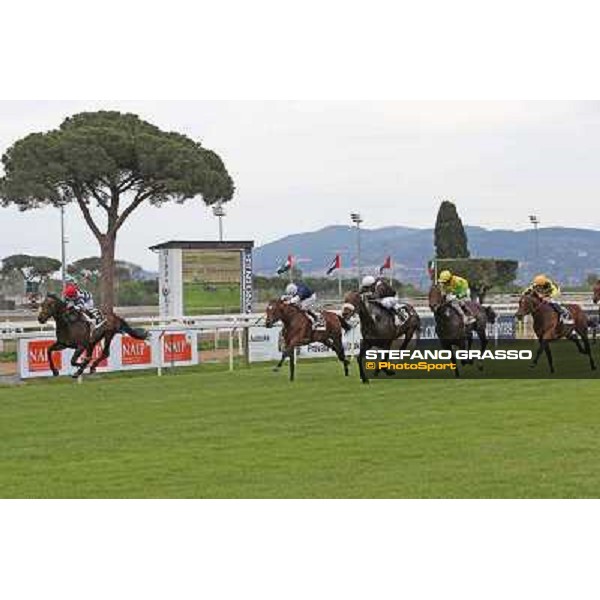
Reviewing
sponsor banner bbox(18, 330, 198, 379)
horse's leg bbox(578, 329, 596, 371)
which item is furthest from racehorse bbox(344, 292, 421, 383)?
sponsor banner bbox(18, 330, 198, 379)

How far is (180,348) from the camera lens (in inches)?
850

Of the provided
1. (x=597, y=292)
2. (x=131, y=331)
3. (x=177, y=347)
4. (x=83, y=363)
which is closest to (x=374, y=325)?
(x=597, y=292)

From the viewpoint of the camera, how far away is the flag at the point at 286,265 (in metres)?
20.8

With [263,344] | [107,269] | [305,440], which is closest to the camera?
[305,440]

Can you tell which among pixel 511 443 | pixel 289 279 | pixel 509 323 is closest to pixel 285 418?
pixel 511 443

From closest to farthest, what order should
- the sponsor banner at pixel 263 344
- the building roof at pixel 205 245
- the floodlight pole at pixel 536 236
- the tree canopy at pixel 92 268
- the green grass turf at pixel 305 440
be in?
1. the green grass turf at pixel 305 440
2. the floodlight pole at pixel 536 236
3. the tree canopy at pixel 92 268
4. the sponsor banner at pixel 263 344
5. the building roof at pixel 205 245

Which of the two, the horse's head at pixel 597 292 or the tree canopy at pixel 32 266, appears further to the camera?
the tree canopy at pixel 32 266

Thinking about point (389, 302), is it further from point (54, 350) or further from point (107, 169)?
point (107, 169)

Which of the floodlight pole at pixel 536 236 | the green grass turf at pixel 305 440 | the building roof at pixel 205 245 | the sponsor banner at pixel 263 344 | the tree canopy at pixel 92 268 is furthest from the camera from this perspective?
the building roof at pixel 205 245

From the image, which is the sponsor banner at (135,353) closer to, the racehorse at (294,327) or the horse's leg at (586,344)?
the racehorse at (294,327)

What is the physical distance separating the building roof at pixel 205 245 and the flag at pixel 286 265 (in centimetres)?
348

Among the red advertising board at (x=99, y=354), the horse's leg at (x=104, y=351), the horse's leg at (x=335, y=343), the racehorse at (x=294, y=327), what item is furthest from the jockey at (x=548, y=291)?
the red advertising board at (x=99, y=354)

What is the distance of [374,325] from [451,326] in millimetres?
1137

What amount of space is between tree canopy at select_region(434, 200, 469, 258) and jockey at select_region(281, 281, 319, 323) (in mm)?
2370
